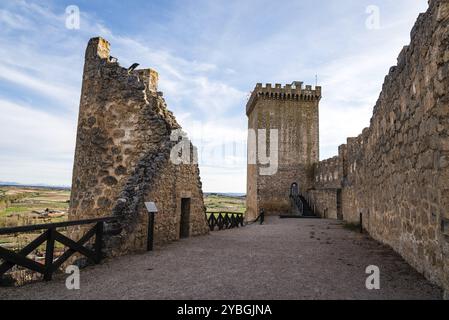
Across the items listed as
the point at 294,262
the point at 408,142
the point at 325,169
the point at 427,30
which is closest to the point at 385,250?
the point at 294,262

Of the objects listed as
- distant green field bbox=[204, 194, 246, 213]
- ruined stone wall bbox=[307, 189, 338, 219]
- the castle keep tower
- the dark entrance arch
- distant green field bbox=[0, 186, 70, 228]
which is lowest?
distant green field bbox=[0, 186, 70, 228]

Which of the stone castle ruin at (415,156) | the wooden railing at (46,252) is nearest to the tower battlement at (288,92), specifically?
the stone castle ruin at (415,156)

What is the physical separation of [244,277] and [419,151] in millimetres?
3302

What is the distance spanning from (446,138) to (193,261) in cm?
479

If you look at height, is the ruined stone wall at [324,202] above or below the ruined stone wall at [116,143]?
below

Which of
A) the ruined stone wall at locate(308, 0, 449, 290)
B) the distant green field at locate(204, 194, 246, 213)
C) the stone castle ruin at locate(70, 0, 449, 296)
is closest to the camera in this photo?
the ruined stone wall at locate(308, 0, 449, 290)

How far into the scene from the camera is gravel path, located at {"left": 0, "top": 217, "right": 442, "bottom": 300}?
4.11m

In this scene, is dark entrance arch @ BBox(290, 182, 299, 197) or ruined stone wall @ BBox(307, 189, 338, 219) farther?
dark entrance arch @ BBox(290, 182, 299, 197)

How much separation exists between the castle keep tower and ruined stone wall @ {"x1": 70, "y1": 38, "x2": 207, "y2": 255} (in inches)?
795

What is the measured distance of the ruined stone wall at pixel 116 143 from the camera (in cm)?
848

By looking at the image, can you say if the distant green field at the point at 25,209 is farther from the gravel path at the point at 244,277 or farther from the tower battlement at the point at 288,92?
the gravel path at the point at 244,277

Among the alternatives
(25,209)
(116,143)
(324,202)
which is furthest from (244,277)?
(25,209)

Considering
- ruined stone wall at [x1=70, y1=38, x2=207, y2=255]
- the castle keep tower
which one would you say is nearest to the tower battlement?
the castle keep tower

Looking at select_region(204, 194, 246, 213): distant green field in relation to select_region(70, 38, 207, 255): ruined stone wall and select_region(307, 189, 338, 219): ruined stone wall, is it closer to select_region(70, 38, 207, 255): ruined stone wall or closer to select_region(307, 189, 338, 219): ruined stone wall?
select_region(307, 189, 338, 219): ruined stone wall
